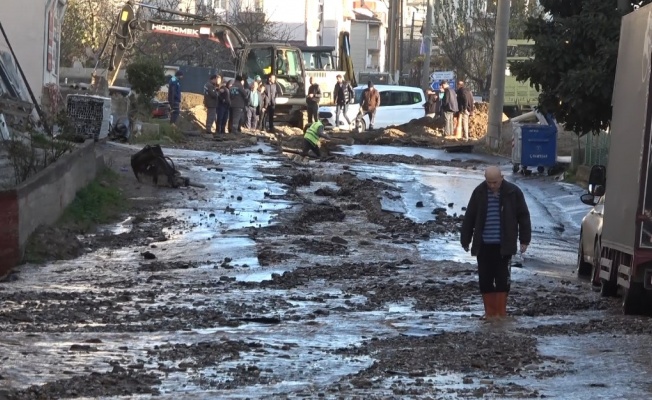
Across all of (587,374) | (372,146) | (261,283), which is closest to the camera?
(587,374)

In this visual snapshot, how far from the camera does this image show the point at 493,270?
13.1 meters

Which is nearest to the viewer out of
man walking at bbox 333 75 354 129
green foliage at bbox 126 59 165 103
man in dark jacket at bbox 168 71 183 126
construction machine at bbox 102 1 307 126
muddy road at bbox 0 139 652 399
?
muddy road at bbox 0 139 652 399

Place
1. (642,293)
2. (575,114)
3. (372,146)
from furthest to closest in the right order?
(372,146)
(575,114)
(642,293)

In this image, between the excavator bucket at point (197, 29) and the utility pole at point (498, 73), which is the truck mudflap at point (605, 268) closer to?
the utility pole at point (498, 73)

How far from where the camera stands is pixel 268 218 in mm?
20750

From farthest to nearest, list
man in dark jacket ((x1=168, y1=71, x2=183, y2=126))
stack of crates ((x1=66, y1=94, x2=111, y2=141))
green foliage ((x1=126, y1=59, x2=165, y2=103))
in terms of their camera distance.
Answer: man in dark jacket ((x1=168, y1=71, x2=183, y2=126)) < green foliage ((x1=126, y1=59, x2=165, y2=103)) < stack of crates ((x1=66, y1=94, x2=111, y2=141))

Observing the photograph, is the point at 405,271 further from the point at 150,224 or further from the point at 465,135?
the point at 465,135

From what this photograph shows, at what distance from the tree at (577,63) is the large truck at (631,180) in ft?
28.6

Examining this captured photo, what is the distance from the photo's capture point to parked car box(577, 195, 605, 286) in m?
15.3

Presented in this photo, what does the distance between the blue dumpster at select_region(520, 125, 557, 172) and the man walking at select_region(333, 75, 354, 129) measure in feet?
50.4

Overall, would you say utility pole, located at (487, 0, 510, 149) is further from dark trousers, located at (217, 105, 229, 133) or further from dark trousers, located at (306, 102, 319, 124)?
dark trousers, located at (217, 105, 229, 133)

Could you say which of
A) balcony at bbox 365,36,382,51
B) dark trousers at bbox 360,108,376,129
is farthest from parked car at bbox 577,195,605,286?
balcony at bbox 365,36,382,51

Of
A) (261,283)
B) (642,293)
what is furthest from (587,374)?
(261,283)

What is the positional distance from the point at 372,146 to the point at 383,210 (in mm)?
18505
